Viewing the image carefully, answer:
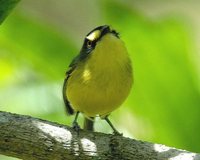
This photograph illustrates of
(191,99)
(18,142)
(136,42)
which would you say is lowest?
(18,142)

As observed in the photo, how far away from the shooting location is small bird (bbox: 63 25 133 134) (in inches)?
115

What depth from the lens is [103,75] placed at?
114 inches

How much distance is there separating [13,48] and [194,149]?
2.95ft

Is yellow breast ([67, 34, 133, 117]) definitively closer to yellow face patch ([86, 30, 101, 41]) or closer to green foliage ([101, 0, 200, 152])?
yellow face patch ([86, 30, 101, 41])

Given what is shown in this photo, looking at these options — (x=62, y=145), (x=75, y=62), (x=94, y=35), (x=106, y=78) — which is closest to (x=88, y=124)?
(x=75, y=62)

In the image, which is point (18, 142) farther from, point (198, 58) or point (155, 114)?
point (198, 58)

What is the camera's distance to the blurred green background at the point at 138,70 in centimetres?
257

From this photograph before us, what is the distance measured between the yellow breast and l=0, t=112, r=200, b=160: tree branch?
0.87 feet

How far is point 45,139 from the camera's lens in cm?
252

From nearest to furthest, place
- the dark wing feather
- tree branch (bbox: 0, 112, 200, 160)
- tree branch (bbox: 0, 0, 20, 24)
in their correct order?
tree branch (bbox: 0, 0, 20, 24)
tree branch (bbox: 0, 112, 200, 160)
the dark wing feather


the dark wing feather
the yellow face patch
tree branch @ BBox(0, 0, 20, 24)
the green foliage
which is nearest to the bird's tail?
the dark wing feather

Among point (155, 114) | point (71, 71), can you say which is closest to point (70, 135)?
point (155, 114)

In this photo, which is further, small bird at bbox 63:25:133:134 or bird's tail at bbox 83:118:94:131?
bird's tail at bbox 83:118:94:131

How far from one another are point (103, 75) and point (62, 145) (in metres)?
0.47
